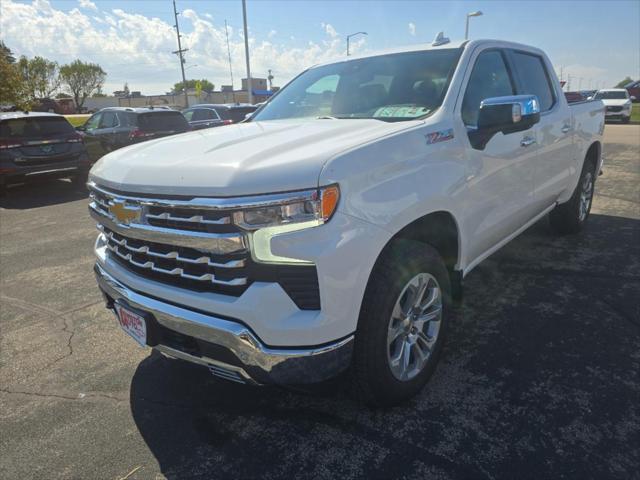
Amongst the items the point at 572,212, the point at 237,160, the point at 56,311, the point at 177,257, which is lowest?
the point at 56,311

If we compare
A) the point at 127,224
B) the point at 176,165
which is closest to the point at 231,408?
the point at 127,224

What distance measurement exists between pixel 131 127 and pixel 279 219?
10.6m

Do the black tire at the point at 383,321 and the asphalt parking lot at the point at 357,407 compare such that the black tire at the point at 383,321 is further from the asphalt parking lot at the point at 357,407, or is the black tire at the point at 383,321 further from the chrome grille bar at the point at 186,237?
the chrome grille bar at the point at 186,237

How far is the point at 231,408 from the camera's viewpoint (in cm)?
269

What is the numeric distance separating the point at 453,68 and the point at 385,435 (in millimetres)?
2216

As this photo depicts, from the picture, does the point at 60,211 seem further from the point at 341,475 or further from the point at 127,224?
the point at 341,475

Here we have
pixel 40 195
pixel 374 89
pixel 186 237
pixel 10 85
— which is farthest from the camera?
pixel 10 85

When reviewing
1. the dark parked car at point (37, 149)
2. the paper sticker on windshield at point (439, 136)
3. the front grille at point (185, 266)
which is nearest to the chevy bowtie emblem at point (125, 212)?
the front grille at point (185, 266)

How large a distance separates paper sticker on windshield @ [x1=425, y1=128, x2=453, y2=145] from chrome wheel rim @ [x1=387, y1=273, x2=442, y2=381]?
2.34 feet

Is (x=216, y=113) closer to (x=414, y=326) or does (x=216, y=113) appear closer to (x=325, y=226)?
(x=414, y=326)

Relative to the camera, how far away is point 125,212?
2.33m

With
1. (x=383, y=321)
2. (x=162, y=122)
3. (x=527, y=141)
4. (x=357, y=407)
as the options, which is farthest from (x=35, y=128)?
(x=383, y=321)

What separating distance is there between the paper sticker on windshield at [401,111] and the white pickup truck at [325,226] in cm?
1

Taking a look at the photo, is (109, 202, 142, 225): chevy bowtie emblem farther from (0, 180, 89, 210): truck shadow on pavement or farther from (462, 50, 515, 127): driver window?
(0, 180, 89, 210): truck shadow on pavement
